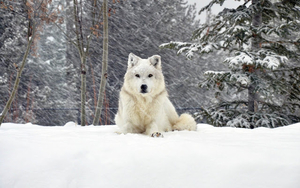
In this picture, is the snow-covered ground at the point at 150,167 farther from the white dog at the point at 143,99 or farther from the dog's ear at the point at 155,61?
the dog's ear at the point at 155,61

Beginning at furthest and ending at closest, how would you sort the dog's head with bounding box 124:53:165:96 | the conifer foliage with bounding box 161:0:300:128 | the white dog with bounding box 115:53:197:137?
the conifer foliage with bounding box 161:0:300:128, the white dog with bounding box 115:53:197:137, the dog's head with bounding box 124:53:165:96

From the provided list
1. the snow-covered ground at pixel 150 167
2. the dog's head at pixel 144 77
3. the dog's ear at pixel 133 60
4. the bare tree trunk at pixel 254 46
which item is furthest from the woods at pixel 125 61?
the snow-covered ground at pixel 150 167

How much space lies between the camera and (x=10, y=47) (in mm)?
12344

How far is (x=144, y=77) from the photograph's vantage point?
333 centimetres

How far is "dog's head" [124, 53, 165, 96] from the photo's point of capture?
3.23 meters

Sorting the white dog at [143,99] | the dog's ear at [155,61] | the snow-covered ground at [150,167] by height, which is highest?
the dog's ear at [155,61]

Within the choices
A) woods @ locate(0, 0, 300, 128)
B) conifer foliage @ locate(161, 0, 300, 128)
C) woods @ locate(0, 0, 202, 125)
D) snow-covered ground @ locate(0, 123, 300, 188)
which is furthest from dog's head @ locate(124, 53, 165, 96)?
woods @ locate(0, 0, 202, 125)

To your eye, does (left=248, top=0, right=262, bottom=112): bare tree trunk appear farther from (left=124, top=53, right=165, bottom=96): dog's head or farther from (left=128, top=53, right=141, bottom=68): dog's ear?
(left=128, top=53, right=141, bottom=68): dog's ear

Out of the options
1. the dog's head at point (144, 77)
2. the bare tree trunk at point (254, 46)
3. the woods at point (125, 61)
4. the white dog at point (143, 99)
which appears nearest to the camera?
the dog's head at point (144, 77)

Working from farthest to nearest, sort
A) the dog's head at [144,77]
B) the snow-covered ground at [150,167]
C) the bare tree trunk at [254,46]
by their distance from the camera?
the bare tree trunk at [254,46]
the dog's head at [144,77]
the snow-covered ground at [150,167]

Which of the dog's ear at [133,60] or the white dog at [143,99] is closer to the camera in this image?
the white dog at [143,99]

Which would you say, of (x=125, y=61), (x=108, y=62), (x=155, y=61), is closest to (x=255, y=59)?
(x=155, y=61)

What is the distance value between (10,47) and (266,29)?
12651mm

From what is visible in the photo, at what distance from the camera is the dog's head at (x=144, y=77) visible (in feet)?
10.6
